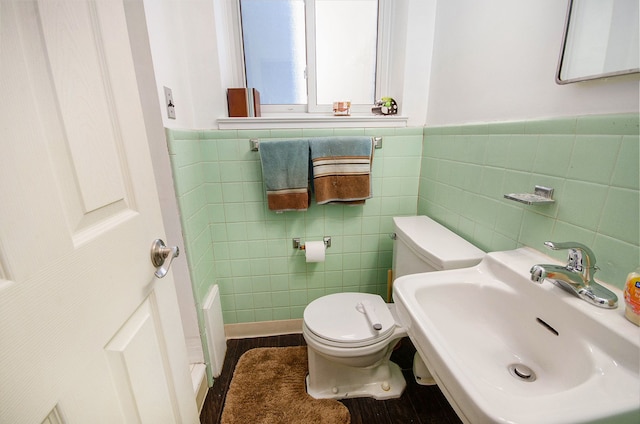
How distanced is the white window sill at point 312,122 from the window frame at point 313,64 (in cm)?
25

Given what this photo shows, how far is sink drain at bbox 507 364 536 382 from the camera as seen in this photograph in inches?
26.9

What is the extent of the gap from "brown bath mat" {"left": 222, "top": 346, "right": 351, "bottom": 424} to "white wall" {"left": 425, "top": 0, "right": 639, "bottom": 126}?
4.56 feet

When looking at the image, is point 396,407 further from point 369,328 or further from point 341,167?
point 341,167

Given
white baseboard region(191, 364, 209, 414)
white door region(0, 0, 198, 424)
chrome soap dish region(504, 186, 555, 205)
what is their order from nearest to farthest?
1. white door region(0, 0, 198, 424)
2. chrome soap dish region(504, 186, 555, 205)
3. white baseboard region(191, 364, 209, 414)

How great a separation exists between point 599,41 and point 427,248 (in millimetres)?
744

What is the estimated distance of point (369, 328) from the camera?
1134mm

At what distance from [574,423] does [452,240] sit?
0.75 meters

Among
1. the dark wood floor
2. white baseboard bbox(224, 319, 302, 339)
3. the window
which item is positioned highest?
the window

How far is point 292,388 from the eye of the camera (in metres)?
1.31

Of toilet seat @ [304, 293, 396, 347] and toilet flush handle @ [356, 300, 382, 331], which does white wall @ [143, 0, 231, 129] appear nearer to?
toilet seat @ [304, 293, 396, 347]

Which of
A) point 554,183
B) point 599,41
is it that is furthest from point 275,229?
point 599,41

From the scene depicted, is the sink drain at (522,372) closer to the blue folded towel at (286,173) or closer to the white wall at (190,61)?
the blue folded towel at (286,173)

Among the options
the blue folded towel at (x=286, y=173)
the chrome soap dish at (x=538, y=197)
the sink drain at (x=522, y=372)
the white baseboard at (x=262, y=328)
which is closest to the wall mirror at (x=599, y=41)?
the chrome soap dish at (x=538, y=197)

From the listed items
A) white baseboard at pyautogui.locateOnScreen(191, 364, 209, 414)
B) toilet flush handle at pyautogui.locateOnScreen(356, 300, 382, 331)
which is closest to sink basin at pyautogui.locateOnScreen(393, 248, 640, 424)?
toilet flush handle at pyautogui.locateOnScreen(356, 300, 382, 331)
